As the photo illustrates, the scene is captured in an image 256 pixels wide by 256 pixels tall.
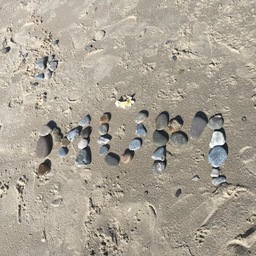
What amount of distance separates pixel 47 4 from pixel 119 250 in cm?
307

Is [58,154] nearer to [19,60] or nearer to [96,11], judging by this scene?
[19,60]

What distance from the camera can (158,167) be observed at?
11.4 feet

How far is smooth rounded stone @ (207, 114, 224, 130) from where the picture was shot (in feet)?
11.5

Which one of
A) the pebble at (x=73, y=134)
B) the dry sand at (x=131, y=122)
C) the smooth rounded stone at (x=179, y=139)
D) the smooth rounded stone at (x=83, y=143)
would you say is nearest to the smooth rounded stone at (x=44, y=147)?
the dry sand at (x=131, y=122)

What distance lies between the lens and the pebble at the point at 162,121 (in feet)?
12.0

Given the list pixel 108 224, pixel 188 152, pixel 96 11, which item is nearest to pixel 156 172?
pixel 188 152

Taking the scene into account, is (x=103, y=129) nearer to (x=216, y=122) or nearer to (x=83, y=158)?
(x=83, y=158)

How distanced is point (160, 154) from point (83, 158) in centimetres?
67

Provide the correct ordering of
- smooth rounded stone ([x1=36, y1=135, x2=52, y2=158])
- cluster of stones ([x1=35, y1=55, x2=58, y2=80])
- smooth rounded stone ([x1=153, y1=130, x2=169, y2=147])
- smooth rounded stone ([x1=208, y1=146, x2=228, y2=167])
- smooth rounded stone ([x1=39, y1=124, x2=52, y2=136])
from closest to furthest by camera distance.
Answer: smooth rounded stone ([x1=208, y1=146, x2=228, y2=167]) → smooth rounded stone ([x1=153, y1=130, x2=169, y2=147]) → smooth rounded stone ([x1=36, y1=135, x2=52, y2=158]) → smooth rounded stone ([x1=39, y1=124, x2=52, y2=136]) → cluster of stones ([x1=35, y1=55, x2=58, y2=80])

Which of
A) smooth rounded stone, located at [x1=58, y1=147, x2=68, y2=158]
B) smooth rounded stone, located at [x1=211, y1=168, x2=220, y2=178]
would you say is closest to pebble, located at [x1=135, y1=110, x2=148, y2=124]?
smooth rounded stone, located at [x1=58, y1=147, x2=68, y2=158]

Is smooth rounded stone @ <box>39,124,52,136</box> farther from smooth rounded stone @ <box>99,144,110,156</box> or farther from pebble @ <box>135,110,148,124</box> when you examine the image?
pebble @ <box>135,110,148,124</box>

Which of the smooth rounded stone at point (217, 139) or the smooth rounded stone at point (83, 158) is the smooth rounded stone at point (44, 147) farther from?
the smooth rounded stone at point (217, 139)

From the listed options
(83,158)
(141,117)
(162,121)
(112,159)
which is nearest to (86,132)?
(83,158)

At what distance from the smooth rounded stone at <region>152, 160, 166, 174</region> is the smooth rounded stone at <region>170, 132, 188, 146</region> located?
7.4 inches
